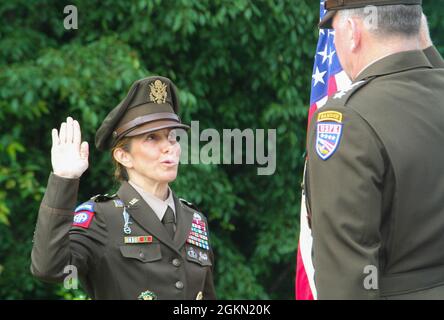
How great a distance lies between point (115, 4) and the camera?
242 inches

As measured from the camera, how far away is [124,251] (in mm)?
3109

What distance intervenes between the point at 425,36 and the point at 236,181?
3842 millimetres

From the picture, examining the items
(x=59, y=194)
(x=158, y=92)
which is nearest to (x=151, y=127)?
(x=158, y=92)

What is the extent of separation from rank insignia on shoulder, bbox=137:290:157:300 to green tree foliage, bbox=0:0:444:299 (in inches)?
98.7

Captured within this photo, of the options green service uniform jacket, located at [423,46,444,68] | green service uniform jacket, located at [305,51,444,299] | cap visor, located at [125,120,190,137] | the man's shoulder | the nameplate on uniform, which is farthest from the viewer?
cap visor, located at [125,120,190,137]

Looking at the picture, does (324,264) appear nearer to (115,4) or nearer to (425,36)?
(425,36)

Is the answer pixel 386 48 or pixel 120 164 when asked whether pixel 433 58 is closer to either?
pixel 386 48

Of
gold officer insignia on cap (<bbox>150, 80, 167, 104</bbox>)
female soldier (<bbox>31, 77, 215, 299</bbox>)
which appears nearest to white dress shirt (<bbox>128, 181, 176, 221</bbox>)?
female soldier (<bbox>31, 77, 215, 299</bbox>)

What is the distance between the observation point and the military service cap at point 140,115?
329 centimetres

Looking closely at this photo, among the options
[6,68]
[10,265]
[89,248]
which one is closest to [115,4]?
[6,68]

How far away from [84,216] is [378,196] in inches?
50.4

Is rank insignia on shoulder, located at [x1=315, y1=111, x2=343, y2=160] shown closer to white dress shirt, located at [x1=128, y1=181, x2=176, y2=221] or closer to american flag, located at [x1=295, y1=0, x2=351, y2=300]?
white dress shirt, located at [x1=128, y1=181, x2=176, y2=221]

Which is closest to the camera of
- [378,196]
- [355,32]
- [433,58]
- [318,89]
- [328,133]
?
[378,196]

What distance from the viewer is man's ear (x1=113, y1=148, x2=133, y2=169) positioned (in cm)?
329
